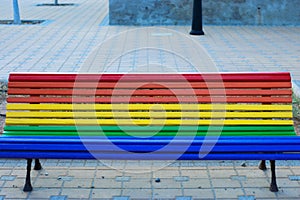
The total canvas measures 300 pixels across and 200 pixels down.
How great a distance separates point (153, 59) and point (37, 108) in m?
5.47

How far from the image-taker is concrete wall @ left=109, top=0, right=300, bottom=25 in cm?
1437

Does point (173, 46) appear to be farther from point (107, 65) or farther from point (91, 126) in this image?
point (91, 126)

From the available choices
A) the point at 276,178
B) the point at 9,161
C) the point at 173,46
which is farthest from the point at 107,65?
the point at 276,178

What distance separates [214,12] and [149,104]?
10866mm

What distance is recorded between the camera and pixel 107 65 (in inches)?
338

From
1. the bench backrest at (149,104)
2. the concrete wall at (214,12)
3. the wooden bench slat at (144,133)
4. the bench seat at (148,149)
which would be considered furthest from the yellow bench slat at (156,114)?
the concrete wall at (214,12)

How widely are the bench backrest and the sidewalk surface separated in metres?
0.40

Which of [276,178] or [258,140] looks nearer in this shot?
[258,140]

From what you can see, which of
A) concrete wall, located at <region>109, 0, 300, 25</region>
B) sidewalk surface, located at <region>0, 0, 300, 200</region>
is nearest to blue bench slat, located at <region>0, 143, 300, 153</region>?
sidewalk surface, located at <region>0, 0, 300, 200</region>

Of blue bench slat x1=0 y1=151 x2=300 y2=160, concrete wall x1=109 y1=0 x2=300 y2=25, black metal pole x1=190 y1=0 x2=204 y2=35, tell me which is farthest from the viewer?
concrete wall x1=109 y1=0 x2=300 y2=25

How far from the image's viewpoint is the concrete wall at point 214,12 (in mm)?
14367

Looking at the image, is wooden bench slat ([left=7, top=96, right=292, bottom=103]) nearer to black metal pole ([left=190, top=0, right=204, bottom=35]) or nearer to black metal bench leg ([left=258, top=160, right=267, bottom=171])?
black metal bench leg ([left=258, top=160, right=267, bottom=171])

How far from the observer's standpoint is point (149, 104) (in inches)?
158

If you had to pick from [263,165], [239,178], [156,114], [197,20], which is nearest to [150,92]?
[156,114]
